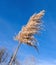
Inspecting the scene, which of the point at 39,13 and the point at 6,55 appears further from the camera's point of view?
the point at 6,55

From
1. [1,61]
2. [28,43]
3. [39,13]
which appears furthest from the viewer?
[1,61]

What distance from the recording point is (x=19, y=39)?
12.1 metres

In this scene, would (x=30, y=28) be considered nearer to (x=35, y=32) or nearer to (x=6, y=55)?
(x=35, y=32)

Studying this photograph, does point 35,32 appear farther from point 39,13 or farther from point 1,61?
point 1,61

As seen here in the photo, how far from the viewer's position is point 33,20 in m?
12.4

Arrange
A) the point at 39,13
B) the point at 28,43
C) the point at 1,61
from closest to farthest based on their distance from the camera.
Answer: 1. the point at 28,43
2. the point at 39,13
3. the point at 1,61

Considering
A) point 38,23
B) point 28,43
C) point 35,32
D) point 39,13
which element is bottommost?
point 28,43

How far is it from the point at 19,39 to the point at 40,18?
1.94 m

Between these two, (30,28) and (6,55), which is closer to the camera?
(30,28)

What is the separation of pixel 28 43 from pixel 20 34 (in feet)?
3.12

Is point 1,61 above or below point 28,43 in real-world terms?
above

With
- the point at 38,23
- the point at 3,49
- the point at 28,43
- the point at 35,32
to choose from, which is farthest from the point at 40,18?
the point at 3,49

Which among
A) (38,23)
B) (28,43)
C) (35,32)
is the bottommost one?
(28,43)

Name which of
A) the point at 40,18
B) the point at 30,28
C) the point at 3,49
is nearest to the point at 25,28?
the point at 30,28
